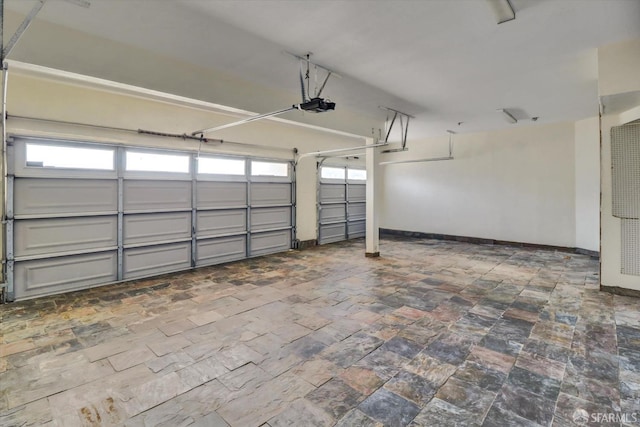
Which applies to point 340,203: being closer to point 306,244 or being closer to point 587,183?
point 306,244

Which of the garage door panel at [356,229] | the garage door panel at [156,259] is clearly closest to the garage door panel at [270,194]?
the garage door panel at [156,259]

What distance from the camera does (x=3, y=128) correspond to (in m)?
3.74

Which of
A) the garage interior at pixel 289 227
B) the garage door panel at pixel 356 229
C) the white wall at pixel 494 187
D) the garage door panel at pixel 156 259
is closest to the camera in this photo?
the garage interior at pixel 289 227

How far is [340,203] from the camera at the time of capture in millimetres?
8836

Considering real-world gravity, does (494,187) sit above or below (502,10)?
below

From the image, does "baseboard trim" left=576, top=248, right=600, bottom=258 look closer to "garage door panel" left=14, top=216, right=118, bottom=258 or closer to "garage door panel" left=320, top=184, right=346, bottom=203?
"garage door panel" left=320, top=184, right=346, bottom=203

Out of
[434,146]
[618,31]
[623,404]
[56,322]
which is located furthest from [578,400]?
[434,146]

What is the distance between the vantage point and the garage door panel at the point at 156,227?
5.00 metres

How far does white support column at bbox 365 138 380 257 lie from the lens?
6668 millimetres

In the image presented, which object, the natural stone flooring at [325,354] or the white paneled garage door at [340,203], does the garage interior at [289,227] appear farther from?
the white paneled garage door at [340,203]

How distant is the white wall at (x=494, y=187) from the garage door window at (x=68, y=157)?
→ 7864mm

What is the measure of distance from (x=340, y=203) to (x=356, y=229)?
1148 millimetres

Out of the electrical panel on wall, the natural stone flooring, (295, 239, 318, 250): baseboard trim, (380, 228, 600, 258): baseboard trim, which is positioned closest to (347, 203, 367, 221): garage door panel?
(380, 228, 600, 258): baseboard trim

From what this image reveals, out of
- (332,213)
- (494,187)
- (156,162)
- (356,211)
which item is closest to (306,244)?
(332,213)
